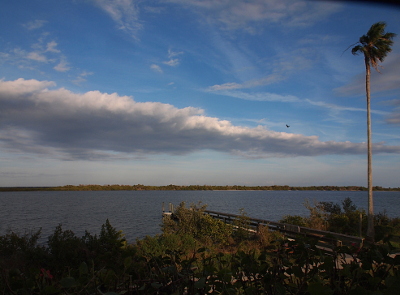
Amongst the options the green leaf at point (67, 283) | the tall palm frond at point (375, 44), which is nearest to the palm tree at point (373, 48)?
the tall palm frond at point (375, 44)

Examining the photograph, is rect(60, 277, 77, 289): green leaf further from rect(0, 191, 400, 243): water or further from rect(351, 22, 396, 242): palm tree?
rect(351, 22, 396, 242): palm tree

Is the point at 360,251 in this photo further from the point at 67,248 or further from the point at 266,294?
the point at 67,248

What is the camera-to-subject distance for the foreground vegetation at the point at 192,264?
1972mm

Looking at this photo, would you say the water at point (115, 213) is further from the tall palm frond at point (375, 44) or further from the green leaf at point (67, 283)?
the green leaf at point (67, 283)

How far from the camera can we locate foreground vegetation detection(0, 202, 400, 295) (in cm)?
197

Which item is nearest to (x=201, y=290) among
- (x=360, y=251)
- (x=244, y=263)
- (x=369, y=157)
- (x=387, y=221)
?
(x=244, y=263)

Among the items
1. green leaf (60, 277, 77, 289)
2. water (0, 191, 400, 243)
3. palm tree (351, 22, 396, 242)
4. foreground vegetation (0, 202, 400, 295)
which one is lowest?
water (0, 191, 400, 243)

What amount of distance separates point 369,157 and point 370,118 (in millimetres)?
2364

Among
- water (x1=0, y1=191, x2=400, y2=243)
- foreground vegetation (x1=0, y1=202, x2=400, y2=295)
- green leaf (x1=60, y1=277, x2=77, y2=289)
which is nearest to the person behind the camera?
green leaf (x1=60, y1=277, x2=77, y2=289)

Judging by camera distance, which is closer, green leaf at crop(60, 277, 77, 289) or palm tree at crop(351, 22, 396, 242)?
green leaf at crop(60, 277, 77, 289)

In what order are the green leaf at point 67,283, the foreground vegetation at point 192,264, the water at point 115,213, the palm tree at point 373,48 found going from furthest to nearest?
the water at point 115,213, the palm tree at point 373,48, the foreground vegetation at point 192,264, the green leaf at point 67,283

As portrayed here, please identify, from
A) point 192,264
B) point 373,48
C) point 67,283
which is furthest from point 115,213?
point 67,283

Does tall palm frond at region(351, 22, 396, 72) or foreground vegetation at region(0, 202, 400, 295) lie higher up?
tall palm frond at region(351, 22, 396, 72)

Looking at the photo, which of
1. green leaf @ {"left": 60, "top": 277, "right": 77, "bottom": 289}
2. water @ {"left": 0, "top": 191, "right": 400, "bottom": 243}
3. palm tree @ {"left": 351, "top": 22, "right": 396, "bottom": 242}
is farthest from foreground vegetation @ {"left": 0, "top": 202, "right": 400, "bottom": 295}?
palm tree @ {"left": 351, "top": 22, "right": 396, "bottom": 242}
